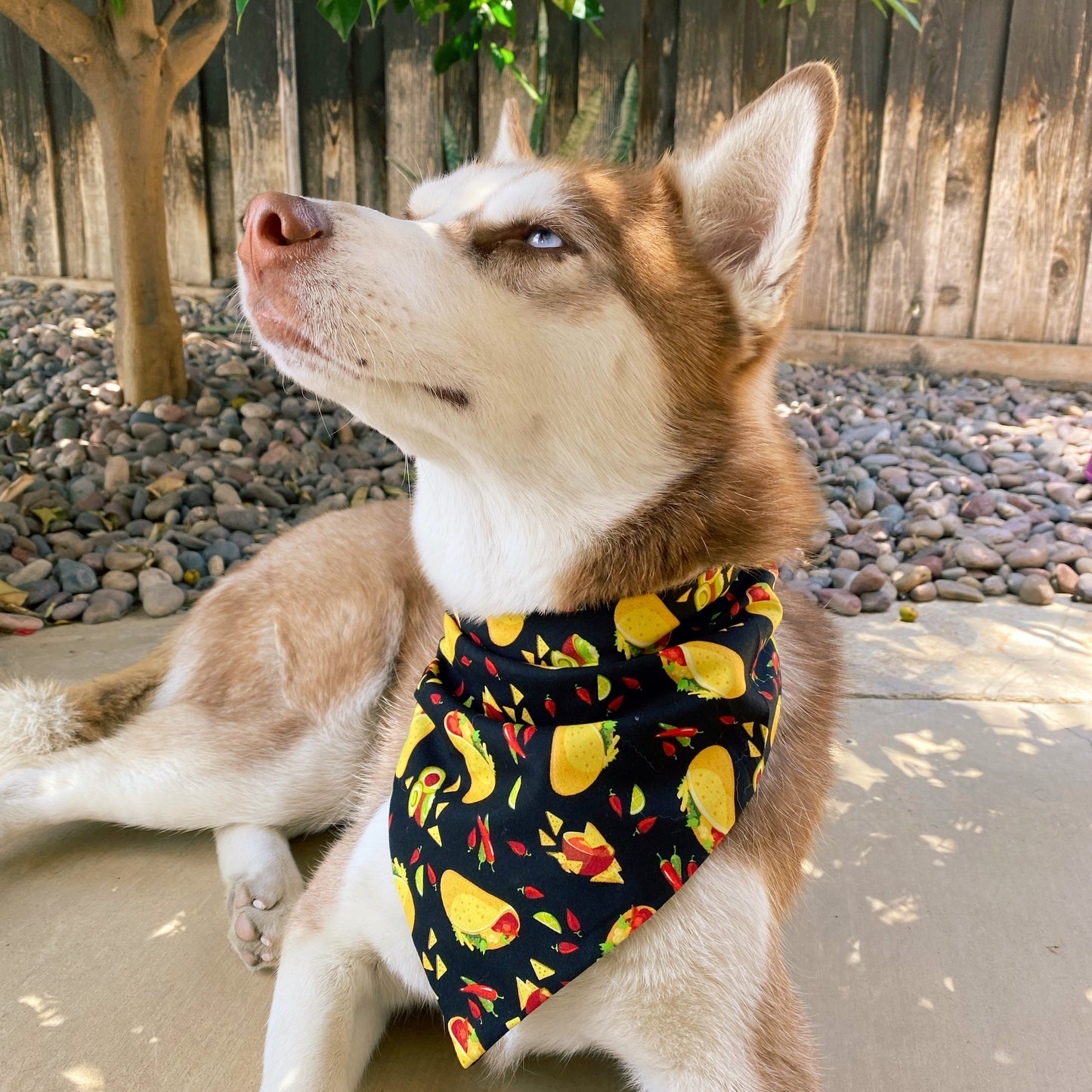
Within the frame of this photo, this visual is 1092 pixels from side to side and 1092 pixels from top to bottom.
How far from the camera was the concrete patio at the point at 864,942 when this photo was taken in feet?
5.47

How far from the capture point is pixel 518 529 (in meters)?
1.61

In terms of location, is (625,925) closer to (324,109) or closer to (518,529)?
(518,529)

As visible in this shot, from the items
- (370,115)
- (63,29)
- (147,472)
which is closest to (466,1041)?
(147,472)

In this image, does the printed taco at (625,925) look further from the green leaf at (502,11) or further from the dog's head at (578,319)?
the green leaf at (502,11)

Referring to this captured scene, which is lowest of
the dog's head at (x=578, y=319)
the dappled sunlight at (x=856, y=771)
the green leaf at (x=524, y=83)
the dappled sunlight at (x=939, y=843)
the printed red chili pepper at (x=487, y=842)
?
the dappled sunlight at (x=939, y=843)

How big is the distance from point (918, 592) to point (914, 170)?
3064 millimetres

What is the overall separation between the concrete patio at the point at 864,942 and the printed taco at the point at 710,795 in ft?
1.71

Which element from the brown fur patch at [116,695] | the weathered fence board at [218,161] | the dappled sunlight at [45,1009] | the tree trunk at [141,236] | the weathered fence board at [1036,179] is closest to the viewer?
the dappled sunlight at [45,1009]

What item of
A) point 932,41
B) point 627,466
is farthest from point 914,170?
point 627,466

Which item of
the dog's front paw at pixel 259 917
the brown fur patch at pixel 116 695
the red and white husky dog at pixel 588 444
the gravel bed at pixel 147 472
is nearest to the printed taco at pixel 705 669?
the red and white husky dog at pixel 588 444

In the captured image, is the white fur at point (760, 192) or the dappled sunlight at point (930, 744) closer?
the white fur at point (760, 192)

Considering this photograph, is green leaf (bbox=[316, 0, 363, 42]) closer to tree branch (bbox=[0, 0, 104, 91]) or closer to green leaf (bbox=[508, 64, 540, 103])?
tree branch (bbox=[0, 0, 104, 91])

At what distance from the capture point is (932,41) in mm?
5328

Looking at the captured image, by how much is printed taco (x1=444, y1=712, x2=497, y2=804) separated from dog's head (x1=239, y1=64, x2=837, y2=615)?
0.33 metres
